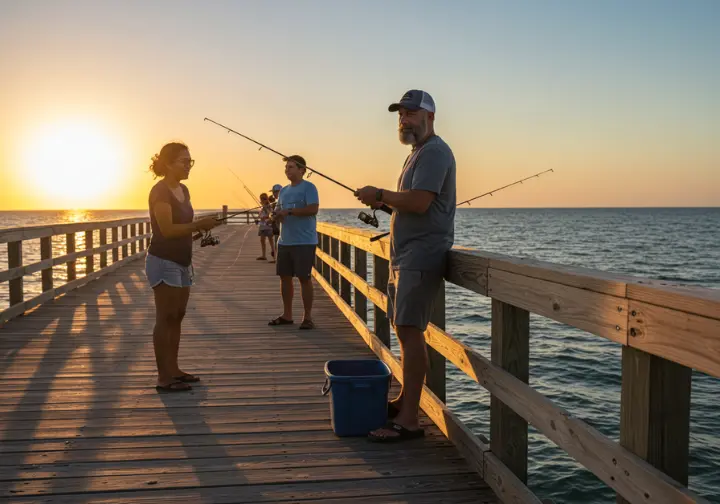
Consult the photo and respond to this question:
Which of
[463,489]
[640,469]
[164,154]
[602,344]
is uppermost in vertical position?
[164,154]

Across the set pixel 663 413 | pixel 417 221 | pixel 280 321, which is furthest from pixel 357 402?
pixel 280 321

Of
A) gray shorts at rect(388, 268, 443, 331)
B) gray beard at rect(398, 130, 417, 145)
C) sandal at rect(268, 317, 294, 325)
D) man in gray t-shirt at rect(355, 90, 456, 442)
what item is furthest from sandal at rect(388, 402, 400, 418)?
sandal at rect(268, 317, 294, 325)

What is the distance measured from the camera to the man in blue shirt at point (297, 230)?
22.5 ft

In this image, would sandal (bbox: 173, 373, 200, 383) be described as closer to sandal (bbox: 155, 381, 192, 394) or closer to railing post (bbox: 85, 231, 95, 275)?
sandal (bbox: 155, 381, 192, 394)

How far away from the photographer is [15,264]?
25.9 feet

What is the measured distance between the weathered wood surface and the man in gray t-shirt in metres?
0.60

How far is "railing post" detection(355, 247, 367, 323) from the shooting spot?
7.05 meters

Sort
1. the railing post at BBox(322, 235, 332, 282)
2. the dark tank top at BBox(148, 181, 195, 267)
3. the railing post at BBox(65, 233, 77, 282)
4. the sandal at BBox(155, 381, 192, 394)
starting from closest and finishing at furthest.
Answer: the dark tank top at BBox(148, 181, 195, 267) → the sandal at BBox(155, 381, 192, 394) → the railing post at BBox(65, 233, 77, 282) → the railing post at BBox(322, 235, 332, 282)

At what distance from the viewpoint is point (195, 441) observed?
12.5ft

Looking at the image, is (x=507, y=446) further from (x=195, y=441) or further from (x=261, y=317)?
(x=261, y=317)

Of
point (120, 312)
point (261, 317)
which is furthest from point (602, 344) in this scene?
point (120, 312)

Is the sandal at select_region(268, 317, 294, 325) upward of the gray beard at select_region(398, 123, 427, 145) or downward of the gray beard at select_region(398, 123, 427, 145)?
downward

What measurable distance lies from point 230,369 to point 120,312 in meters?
3.44

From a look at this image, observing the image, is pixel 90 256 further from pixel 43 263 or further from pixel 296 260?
pixel 296 260
